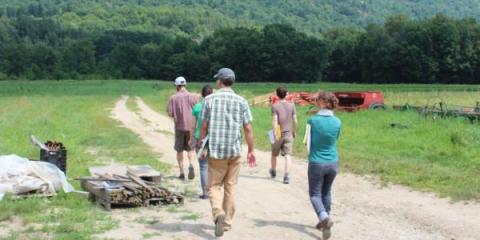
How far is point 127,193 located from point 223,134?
2634 mm

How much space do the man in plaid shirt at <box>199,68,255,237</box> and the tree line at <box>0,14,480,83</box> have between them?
305 ft

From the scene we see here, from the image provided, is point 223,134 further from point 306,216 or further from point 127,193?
point 127,193

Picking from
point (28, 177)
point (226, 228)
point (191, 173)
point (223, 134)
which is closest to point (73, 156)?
point (191, 173)

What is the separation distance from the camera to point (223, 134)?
7.93m

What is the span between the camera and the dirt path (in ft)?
28.0

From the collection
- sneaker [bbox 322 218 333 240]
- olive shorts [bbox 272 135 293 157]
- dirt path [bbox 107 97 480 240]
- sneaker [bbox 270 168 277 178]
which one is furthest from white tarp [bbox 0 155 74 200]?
sneaker [bbox 322 218 333 240]

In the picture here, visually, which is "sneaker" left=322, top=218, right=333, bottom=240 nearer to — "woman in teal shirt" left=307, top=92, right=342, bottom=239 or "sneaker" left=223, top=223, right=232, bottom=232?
"woman in teal shirt" left=307, top=92, right=342, bottom=239

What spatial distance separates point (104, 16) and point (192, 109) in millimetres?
190366

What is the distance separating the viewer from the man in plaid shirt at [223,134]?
26.0 feet

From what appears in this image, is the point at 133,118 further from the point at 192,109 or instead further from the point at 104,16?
the point at 104,16

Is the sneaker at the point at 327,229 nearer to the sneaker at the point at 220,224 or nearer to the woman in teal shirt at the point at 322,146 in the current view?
the woman in teal shirt at the point at 322,146

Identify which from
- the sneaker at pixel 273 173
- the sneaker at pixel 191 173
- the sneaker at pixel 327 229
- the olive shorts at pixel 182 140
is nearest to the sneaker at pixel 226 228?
the sneaker at pixel 327 229

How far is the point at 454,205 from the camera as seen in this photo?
1045 cm

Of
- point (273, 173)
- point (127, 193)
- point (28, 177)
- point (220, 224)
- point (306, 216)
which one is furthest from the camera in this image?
point (273, 173)
